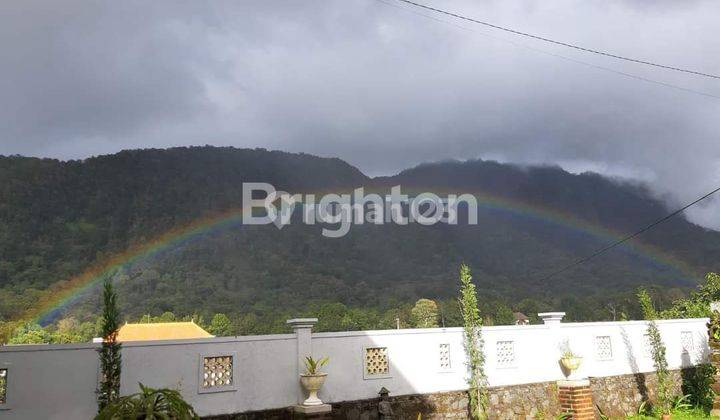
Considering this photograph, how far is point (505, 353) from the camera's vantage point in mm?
11508

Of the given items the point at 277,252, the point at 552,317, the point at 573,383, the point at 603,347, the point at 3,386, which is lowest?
the point at 573,383

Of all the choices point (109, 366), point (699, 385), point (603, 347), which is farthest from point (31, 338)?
point (699, 385)

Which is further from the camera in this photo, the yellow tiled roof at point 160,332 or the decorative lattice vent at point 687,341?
the yellow tiled roof at point 160,332

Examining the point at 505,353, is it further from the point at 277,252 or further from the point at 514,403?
the point at 277,252

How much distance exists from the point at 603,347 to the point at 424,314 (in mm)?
36344

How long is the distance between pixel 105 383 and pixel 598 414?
10616 mm

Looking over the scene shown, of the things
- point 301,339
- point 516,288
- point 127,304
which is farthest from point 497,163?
point 301,339

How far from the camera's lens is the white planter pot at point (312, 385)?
8820 millimetres

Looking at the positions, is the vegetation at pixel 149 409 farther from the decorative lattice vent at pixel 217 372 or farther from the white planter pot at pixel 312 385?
the white planter pot at pixel 312 385

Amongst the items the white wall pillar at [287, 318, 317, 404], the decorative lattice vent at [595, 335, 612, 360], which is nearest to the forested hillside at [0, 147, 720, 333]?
the decorative lattice vent at [595, 335, 612, 360]

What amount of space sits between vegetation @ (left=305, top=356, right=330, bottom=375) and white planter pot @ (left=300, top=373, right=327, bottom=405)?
0.15 metres

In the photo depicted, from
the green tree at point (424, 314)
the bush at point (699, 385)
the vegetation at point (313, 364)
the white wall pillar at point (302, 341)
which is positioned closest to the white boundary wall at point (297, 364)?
the white wall pillar at point (302, 341)

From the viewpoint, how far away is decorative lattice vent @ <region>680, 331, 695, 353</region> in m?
14.6

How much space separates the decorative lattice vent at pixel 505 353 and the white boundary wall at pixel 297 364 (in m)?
0.02
